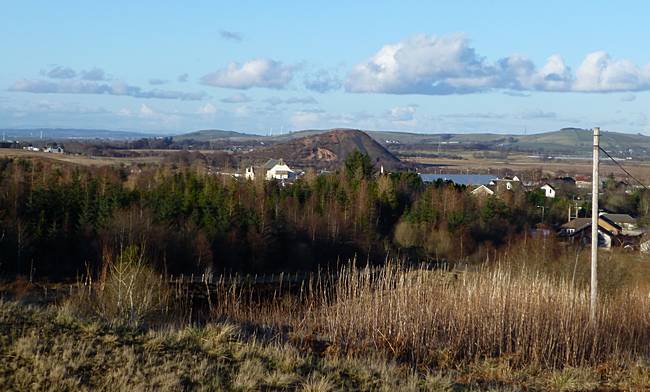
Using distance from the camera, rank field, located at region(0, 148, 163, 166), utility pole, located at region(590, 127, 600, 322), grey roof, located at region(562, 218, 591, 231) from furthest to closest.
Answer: field, located at region(0, 148, 163, 166)
grey roof, located at region(562, 218, 591, 231)
utility pole, located at region(590, 127, 600, 322)

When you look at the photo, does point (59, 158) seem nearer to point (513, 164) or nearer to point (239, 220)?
point (239, 220)

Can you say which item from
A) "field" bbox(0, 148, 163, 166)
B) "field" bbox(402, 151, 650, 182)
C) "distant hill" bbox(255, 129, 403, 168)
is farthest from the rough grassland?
"distant hill" bbox(255, 129, 403, 168)

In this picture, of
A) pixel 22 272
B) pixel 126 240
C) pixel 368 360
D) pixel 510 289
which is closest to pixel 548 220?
pixel 126 240

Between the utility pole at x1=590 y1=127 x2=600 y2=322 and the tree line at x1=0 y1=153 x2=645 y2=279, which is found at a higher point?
the utility pole at x1=590 y1=127 x2=600 y2=322

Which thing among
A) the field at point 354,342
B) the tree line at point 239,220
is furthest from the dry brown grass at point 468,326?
the tree line at point 239,220

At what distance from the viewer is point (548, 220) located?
55375 millimetres

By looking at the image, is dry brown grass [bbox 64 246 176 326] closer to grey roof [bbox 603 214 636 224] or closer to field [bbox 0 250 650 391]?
field [bbox 0 250 650 391]

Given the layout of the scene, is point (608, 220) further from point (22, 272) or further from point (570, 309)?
point (570, 309)

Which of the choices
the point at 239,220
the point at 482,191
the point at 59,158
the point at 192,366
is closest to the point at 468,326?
the point at 192,366

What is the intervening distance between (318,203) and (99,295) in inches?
1384

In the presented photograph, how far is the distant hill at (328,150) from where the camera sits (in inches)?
4382

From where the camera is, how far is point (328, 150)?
4707 inches

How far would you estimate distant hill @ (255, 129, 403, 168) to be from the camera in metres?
111

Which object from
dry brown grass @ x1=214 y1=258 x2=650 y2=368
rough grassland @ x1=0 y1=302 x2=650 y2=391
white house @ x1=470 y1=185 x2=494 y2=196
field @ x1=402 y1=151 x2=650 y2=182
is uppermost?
rough grassland @ x1=0 y1=302 x2=650 y2=391
